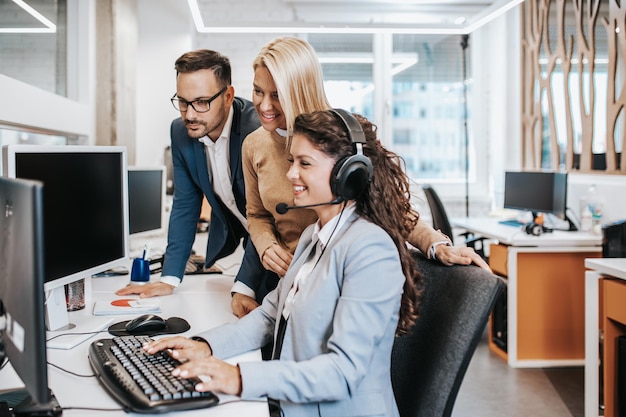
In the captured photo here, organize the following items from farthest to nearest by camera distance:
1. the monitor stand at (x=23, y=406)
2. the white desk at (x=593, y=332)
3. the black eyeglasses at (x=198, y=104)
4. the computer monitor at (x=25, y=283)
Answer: the white desk at (x=593, y=332) → the black eyeglasses at (x=198, y=104) → the monitor stand at (x=23, y=406) → the computer monitor at (x=25, y=283)

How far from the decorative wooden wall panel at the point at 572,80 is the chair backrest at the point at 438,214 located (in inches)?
40.8

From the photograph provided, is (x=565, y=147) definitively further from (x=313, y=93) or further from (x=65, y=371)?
(x=65, y=371)

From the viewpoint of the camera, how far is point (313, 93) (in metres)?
1.54

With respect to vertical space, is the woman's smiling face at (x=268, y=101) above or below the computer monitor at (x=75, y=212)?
above

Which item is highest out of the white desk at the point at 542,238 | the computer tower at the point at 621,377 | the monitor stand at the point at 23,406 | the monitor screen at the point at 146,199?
the monitor screen at the point at 146,199

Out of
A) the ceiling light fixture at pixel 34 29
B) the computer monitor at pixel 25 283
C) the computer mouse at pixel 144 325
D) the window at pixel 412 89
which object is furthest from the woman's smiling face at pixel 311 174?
the window at pixel 412 89

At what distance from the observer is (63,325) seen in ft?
4.80

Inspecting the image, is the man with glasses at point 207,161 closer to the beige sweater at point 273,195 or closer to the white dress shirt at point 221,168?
the white dress shirt at point 221,168

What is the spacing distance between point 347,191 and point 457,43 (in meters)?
4.80

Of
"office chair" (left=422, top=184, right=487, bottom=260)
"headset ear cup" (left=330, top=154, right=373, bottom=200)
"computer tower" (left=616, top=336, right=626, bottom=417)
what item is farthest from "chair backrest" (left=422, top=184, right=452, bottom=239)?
"headset ear cup" (left=330, top=154, right=373, bottom=200)

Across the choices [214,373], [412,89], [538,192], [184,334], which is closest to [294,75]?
[184,334]

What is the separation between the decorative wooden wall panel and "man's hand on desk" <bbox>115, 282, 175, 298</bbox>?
287cm

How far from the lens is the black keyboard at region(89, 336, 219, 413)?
0.96 metres

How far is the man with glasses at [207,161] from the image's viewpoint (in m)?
1.81
